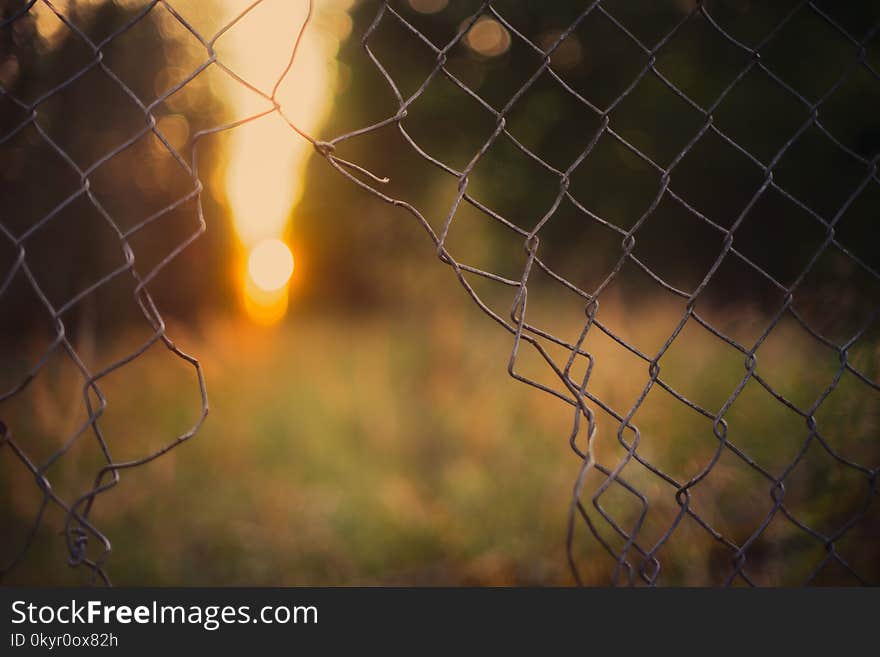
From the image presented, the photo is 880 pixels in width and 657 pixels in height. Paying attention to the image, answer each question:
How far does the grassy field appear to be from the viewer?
165 centimetres

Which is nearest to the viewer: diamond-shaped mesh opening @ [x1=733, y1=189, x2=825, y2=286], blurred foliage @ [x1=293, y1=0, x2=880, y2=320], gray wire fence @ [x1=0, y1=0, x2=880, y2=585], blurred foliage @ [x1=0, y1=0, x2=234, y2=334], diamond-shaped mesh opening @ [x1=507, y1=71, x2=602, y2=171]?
gray wire fence @ [x1=0, y1=0, x2=880, y2=585]

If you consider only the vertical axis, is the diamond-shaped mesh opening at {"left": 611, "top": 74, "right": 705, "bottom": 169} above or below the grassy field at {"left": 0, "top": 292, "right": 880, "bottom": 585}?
above

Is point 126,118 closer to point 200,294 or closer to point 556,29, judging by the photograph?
point 200,294

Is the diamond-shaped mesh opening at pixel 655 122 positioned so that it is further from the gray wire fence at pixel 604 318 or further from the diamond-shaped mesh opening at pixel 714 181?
the gray wire fence at pixel 604 318

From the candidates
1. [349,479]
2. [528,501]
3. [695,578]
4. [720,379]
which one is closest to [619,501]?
[695,578]

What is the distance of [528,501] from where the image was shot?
227cm

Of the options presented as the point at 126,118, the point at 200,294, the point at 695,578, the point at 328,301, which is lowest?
the point at 695,578

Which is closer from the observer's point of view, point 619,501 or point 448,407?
point 619,501

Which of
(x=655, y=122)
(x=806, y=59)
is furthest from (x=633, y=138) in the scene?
(x=806, y=59)

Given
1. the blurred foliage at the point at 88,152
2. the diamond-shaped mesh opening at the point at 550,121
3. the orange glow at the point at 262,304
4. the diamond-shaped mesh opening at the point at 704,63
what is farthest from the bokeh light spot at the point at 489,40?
the orange glow at the point at 262,304

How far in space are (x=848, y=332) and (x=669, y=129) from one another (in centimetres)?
427

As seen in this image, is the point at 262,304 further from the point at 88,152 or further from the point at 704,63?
the point at 704,63

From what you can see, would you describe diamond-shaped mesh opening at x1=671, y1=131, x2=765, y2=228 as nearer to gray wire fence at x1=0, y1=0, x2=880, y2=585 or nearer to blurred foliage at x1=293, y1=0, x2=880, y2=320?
blurred foliage at x1=293, y1=0, x2=880, y2=320

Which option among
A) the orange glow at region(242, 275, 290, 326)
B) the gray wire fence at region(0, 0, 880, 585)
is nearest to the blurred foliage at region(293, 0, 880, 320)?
the gray wire fence at region(0, 0, 880, 585)
